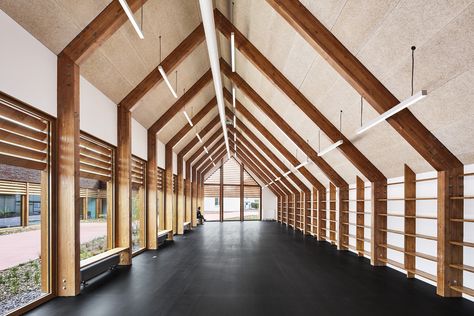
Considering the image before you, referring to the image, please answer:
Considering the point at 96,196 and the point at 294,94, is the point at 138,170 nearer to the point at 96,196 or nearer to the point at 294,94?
the point at 96,196

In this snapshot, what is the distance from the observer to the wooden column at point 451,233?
16.1ft

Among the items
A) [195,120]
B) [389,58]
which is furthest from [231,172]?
[389,58]

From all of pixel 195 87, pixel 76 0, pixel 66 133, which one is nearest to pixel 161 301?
pixel 66 133

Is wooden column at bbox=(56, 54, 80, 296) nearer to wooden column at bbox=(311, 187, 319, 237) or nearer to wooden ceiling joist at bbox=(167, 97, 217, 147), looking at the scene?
wooden ceiling joist at bbox=(167, 97, 217, 147)

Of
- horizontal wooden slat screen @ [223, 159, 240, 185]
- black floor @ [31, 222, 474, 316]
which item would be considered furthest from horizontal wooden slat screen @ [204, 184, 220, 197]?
black floor @ [31, 222, 474, 316]

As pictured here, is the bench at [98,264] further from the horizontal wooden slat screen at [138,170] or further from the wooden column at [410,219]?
the wooden column at [410,219]

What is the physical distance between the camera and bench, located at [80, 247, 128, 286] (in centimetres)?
506

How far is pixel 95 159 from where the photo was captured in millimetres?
6160

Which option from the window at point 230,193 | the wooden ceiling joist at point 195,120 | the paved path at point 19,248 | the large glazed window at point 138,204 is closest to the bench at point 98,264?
the paved path at point 19,248

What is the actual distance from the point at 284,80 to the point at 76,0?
165 inches

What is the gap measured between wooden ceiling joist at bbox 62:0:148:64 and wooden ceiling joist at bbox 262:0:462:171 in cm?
240

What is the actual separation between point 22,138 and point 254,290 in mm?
4094

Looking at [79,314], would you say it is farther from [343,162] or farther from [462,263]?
[343,162]

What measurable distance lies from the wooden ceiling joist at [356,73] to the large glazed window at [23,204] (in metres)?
3.94
